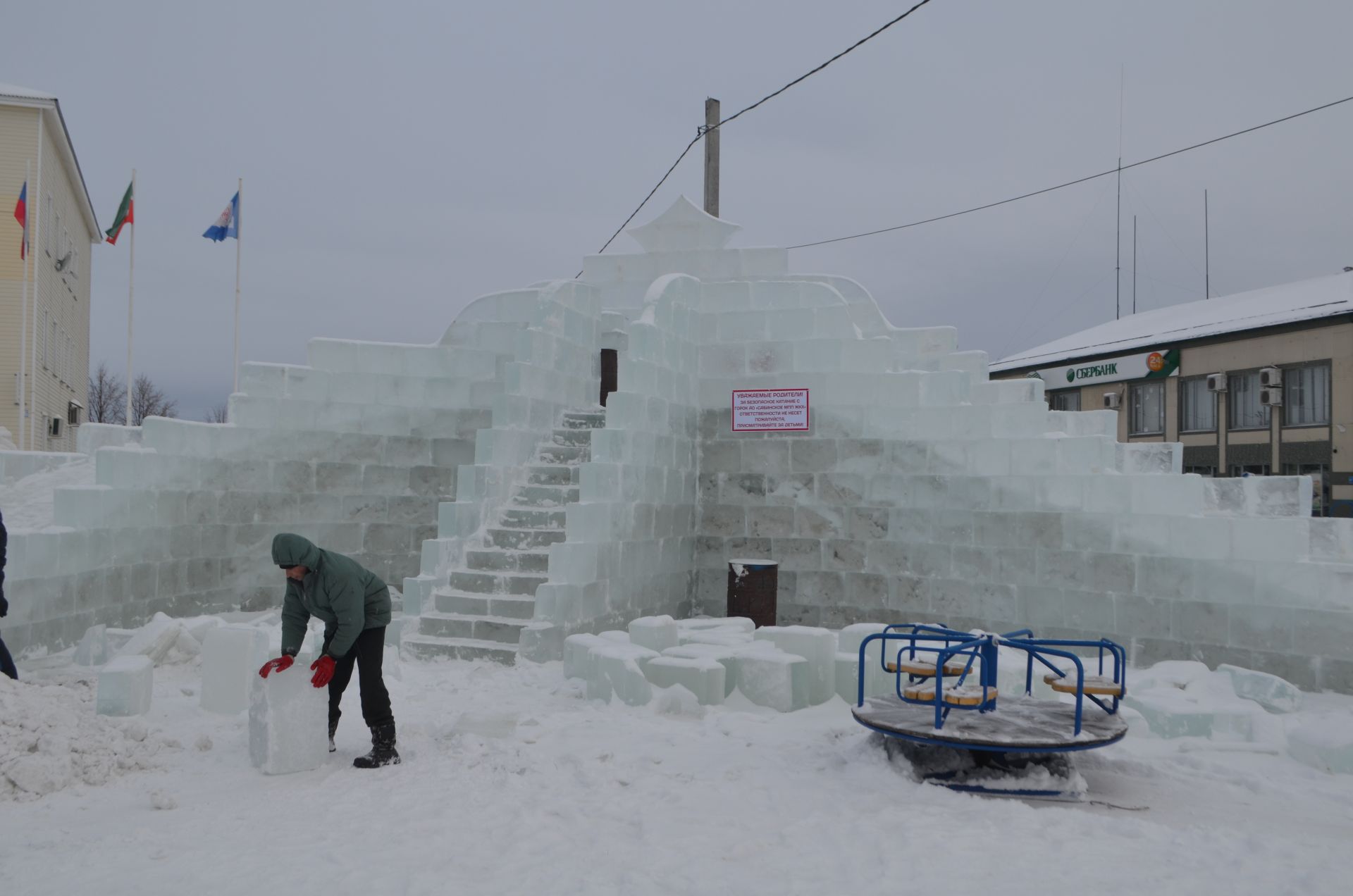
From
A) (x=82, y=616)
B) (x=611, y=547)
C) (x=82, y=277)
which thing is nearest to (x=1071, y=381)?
(x=611, y=547)

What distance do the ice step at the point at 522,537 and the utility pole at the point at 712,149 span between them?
8.76 meters

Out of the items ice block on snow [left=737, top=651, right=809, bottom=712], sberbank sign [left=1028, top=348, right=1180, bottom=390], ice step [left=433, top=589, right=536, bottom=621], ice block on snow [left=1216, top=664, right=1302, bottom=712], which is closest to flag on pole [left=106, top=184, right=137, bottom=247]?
ice step [left=433, top=589, right=536, bottom=621]

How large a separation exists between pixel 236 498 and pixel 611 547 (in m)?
4.51

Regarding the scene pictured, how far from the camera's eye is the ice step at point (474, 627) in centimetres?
999

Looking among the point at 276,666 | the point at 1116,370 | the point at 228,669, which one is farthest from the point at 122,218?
the point at 1116,370

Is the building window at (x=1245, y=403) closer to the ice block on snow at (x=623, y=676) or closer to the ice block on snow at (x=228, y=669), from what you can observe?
the ice block on snow at (x=623, y=676)

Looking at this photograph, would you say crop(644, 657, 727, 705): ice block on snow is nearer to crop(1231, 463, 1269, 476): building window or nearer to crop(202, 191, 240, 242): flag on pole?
crop(202, 191, 240, 242): flag on pole

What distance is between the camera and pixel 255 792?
19.7 feet

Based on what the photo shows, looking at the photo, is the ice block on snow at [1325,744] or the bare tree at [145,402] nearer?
the ice block on snow at [1325,744]

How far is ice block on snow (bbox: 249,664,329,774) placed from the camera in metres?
6.30

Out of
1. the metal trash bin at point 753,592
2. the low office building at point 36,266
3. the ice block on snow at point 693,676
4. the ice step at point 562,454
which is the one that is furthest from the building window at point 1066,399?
the low office building at point 36,266

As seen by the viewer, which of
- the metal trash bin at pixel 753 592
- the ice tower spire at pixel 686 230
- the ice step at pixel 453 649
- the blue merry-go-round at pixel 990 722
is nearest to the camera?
the blue merry-go-round at pixel 990 722

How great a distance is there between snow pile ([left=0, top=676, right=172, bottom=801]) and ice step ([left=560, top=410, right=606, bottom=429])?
20.9 ft

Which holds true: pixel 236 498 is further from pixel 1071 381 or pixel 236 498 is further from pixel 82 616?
pixel 1071 381
